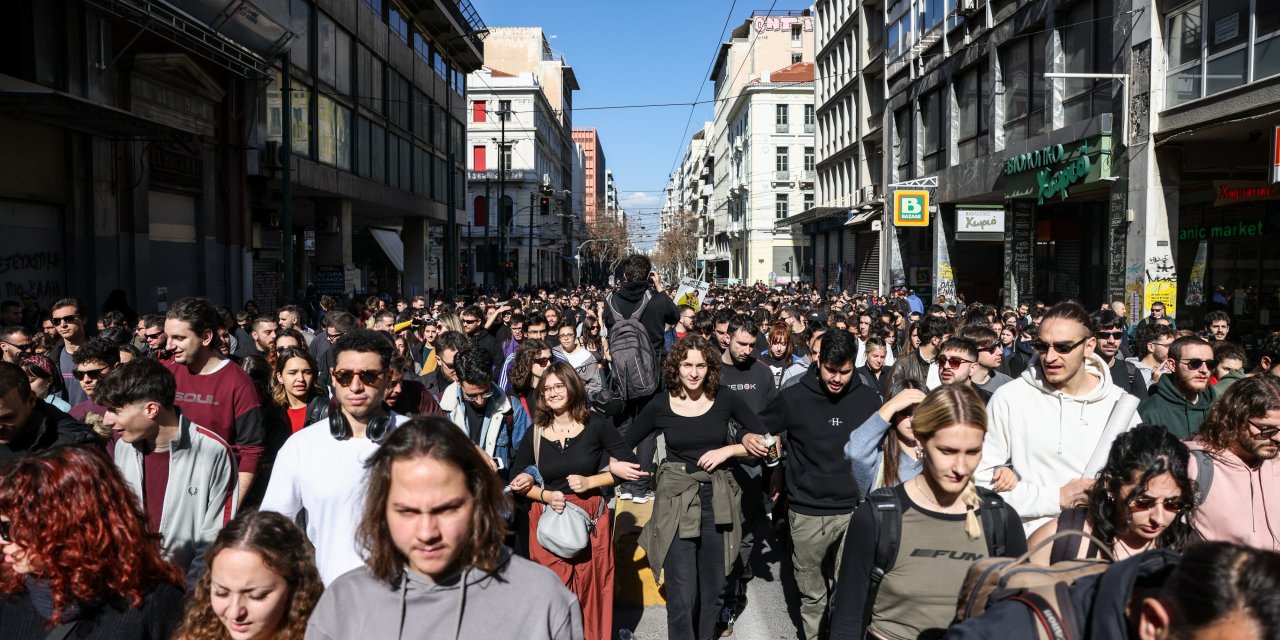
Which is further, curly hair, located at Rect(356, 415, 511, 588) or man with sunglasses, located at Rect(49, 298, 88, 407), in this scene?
man with sunglasses, located at Rect(49, 298, 88, 407)

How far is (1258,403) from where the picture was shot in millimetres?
3645

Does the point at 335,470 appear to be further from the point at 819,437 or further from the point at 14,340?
the point at 14,340

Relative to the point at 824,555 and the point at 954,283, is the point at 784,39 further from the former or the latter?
the point at 824,555

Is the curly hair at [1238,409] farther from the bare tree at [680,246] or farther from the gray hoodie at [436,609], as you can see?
the bare tree at [680,246]

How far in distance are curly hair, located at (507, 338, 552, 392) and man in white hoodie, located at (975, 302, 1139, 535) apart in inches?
164

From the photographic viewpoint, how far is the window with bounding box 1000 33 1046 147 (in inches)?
818

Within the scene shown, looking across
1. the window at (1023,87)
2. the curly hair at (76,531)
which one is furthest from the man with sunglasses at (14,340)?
the window at (1023,87)

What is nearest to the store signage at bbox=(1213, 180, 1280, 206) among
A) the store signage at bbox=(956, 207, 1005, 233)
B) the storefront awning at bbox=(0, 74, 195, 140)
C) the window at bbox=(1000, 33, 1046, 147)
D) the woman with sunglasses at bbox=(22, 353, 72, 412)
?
the window at bbox=(1000, 33, 1046, 147)

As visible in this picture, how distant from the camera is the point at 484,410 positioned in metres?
6.06

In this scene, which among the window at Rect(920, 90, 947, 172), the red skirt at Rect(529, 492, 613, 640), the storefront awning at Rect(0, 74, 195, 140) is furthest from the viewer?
the window at Rect(920, 90, 947, 172)

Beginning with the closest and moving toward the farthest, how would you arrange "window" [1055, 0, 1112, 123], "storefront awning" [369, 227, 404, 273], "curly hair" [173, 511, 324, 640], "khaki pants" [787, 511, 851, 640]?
"curly hair" [173, 511, 324, 640], "khaki pants" [787, 511, 851, 640], "window" [1055, 0, 1112, 123], "storefront awning" [369, 227, 404, 273]

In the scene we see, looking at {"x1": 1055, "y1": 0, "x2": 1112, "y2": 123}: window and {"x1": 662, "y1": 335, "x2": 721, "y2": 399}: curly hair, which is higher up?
{"x1": 1055, "y1": 0, "x2": 1112, "y2": 123}: window

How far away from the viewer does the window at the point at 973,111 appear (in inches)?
945

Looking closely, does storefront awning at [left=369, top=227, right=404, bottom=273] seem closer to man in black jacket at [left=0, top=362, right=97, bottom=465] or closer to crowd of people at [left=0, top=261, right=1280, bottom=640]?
crowd of people at [left=0, top=261, right=1280, bottom=640]
